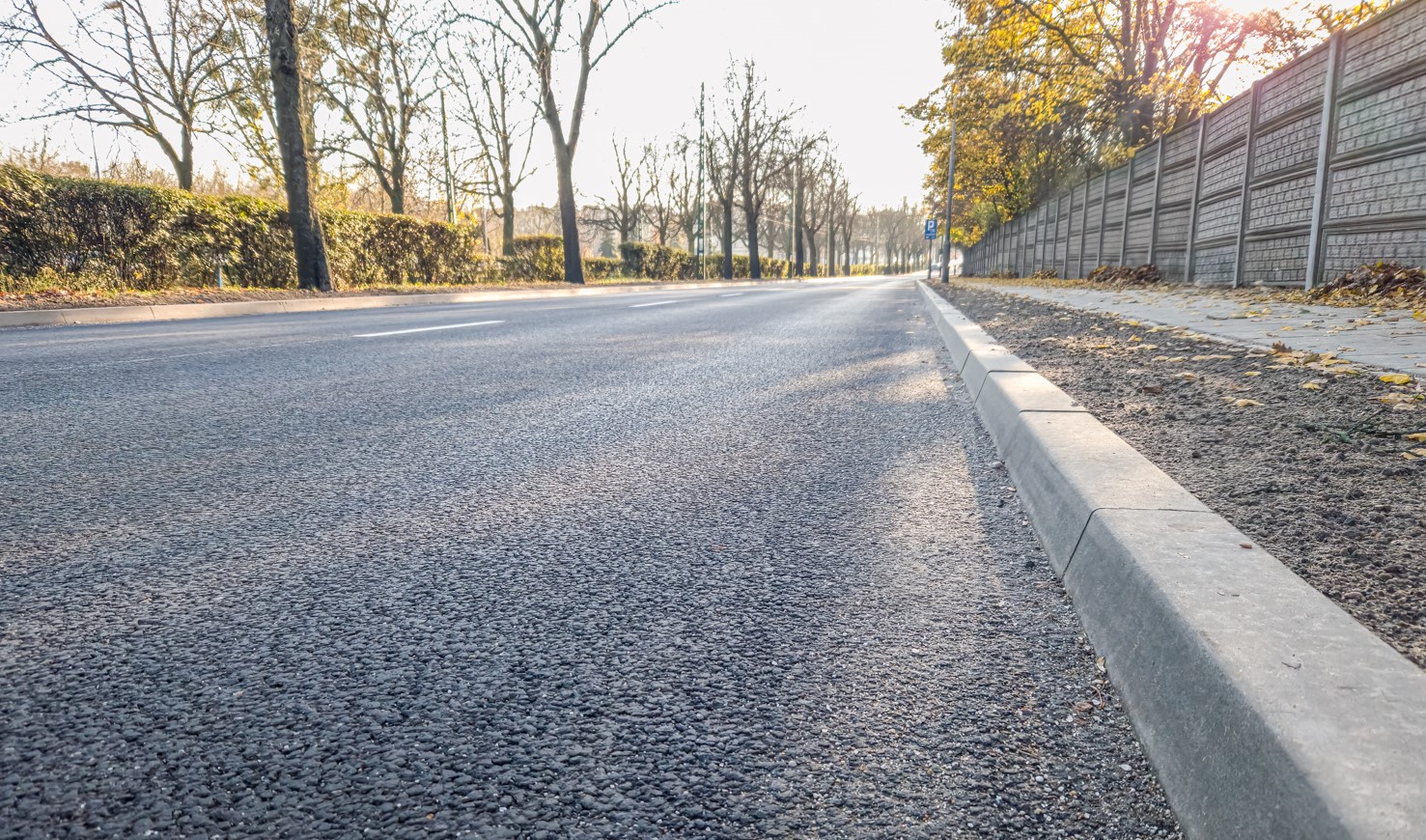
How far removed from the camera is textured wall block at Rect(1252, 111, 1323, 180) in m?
8.72

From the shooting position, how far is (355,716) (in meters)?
1.33

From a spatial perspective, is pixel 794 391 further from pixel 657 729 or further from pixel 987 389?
pixel 657 729

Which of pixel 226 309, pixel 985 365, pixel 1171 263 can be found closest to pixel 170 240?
pixel 226 309

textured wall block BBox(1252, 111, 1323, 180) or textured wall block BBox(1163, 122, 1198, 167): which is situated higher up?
textured wall block BBox(1163, 122, 1198, 167)

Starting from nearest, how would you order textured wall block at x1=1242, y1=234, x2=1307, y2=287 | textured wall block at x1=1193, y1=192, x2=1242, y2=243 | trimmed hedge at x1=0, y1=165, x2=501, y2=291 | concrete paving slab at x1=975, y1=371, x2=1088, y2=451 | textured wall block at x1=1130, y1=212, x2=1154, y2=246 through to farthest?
1. concrete paving slab at x1=975, y1=371, x2=1088, y2=451
2. textured wall block at x1=1242, y1=234, x2=1307, y2=287
3. textured wall block at x1=1193, y1=192, x2=1242, y2=243
4. trimmed hedge at x1=0, y1=165, x2=501, y2=291
5. textured wall block at x1=1130, y1=212, x2=1154, y2=246

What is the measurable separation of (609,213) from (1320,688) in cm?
6482

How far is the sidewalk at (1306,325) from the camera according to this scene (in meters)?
4.12

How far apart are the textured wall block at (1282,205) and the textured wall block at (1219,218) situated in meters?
0.35

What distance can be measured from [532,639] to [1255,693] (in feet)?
4.07

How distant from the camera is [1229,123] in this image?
1075cm

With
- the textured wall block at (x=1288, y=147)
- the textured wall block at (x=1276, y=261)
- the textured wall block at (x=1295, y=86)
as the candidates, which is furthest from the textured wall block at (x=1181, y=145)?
the textured wall block at (x=1276, y=261)

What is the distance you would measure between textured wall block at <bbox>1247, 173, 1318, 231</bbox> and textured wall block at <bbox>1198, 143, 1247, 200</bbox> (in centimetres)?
53

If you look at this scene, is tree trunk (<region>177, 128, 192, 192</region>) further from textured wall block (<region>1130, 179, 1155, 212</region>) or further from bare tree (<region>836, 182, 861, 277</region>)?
bare tree (<region>836, 182, 861, 277</region>)

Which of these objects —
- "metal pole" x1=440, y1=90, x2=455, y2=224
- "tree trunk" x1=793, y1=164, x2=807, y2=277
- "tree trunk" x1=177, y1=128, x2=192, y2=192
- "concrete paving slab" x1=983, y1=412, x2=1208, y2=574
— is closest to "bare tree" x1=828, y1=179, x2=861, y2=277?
"tree trunk" x1=793, y1=164, x2=807, y2=277
